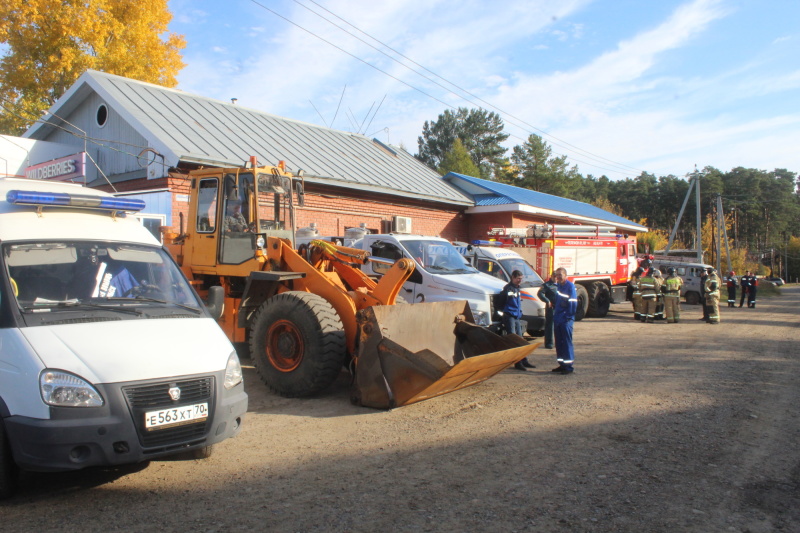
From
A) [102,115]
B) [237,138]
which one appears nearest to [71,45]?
[102,115]

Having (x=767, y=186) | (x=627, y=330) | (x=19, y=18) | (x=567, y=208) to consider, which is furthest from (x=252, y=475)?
(x=767, y=186)

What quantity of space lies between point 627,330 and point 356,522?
13.2 m

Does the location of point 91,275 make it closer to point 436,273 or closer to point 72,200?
point 72,200

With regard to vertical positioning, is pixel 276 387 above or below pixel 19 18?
below

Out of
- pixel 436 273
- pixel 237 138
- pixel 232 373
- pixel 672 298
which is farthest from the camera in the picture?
pixel 672 298

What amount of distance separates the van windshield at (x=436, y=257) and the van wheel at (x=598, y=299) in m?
8.43

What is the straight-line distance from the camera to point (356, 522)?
397 centimetres

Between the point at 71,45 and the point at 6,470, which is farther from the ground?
the point at 71,45

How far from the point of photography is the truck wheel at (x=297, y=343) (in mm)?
7074

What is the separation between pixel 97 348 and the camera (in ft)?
14.0

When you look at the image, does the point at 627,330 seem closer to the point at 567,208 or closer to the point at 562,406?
the point at 562,406

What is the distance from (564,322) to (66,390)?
7198 millimetres

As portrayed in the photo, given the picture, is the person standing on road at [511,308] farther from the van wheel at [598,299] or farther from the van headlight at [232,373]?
the van wheel at [598,299]

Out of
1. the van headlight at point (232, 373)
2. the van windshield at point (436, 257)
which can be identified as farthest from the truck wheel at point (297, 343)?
the van windshield at point (436, 257)
